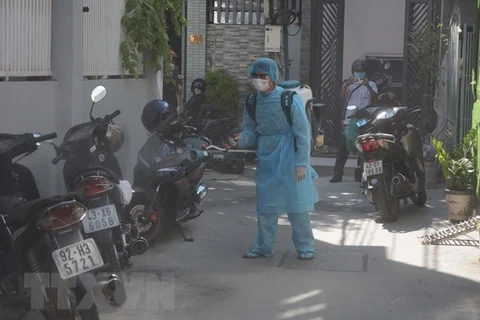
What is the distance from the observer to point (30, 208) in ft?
17.8

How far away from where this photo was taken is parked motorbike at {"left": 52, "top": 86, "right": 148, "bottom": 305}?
6.74 meters

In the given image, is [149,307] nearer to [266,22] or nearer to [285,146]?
[285,146]

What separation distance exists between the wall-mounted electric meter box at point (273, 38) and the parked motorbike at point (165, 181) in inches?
297

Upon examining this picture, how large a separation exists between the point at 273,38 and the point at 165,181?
8.27 m

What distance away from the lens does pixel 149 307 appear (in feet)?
22.9

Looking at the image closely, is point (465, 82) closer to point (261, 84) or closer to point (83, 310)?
point (261, 84)

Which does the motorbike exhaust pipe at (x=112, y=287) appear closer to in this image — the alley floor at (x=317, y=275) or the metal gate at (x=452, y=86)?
the alley floor at (x=317, y=275)

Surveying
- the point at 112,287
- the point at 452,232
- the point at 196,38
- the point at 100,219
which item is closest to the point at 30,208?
the point at 112,287

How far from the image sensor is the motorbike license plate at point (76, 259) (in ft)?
17.7

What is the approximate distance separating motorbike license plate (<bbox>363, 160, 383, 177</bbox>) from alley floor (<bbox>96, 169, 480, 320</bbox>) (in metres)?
0.62

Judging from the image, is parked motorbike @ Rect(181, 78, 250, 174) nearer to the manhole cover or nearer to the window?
the window

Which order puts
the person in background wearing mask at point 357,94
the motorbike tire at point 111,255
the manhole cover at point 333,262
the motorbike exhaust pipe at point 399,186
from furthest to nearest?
the person in background wearing mask at point 357,94
the motorbike exhaust pipe at point 399,186
the manhole cover at point 333,262
the motorbike tire at point 111,255

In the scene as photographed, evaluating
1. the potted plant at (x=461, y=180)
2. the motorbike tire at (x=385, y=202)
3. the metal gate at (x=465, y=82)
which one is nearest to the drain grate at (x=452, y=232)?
the potted plant at (x=461, y=180)

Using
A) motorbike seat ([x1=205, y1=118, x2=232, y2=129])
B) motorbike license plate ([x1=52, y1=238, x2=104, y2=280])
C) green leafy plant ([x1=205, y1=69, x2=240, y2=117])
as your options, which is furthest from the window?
motorbike license plate ([x1=52, y1=238, x2=104, y2=280])
